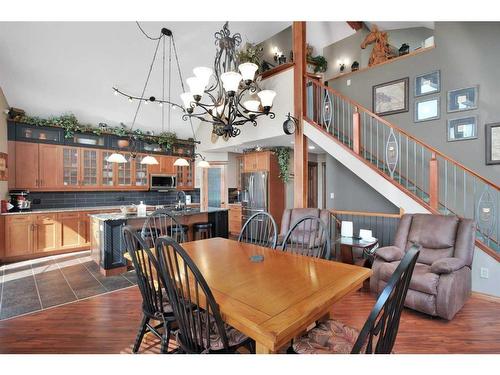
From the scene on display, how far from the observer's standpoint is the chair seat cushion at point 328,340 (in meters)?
1.22

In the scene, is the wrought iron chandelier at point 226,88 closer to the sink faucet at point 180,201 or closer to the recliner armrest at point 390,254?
the sink faucet at point 180,201

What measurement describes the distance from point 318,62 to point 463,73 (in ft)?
10.0

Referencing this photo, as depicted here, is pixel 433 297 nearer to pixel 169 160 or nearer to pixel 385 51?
pixel 385 51

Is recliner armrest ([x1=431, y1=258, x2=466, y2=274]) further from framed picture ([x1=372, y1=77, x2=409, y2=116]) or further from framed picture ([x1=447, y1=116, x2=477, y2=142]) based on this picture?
framed picture ([x1=372, y1=77, x2=409, y2=116])

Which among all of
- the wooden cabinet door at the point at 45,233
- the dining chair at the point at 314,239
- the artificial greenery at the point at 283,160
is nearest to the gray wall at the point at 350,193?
the artificial greenery at the point at 283,160

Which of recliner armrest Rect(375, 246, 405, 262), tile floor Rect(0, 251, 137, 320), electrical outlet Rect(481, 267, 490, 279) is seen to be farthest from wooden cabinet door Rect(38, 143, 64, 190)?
electrical outlet Rect(481, 267, 490, 279)

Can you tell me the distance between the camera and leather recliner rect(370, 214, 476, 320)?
2406 millimetres

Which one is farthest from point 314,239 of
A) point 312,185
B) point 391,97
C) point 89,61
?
point 312,185

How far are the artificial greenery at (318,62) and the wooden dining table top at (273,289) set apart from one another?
5611 mm

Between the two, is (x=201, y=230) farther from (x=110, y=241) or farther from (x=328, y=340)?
(x=328, y=340)

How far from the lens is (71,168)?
5453 millimetres

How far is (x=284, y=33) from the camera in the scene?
6.48 metres

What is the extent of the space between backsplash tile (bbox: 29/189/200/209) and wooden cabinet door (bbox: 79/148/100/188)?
28 centimetres
